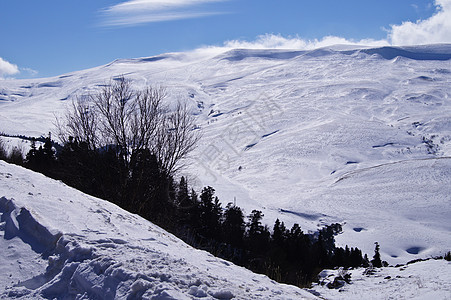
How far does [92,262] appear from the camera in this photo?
458 cm

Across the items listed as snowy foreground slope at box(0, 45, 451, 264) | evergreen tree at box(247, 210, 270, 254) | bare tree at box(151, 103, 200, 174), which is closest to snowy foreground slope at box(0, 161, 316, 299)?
bare tree at box(151, 103, 200, 174)

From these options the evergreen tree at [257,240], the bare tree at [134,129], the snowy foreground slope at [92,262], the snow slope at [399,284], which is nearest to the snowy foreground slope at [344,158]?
the bare tree at [134,129]

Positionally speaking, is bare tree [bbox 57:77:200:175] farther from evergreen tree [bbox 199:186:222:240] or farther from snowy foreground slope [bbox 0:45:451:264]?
evergreen tree [bbox 199:186:222:240]

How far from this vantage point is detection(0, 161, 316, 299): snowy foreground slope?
4320mm

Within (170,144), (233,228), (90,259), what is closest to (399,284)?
(170,144)

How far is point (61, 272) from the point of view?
4551mm

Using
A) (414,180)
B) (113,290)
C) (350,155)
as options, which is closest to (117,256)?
→ (113,290)

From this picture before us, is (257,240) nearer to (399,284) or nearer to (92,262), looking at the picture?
(399,284)

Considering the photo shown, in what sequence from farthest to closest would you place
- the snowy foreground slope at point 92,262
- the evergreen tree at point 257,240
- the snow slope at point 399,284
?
1. the evergreen tree at point 257,240
2. the snow slope at point 399,284
3. the snowy foreground slope at point 92,262

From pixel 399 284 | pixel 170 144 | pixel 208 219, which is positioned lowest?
pixel 399 284

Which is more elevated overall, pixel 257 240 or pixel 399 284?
pixel 257 240

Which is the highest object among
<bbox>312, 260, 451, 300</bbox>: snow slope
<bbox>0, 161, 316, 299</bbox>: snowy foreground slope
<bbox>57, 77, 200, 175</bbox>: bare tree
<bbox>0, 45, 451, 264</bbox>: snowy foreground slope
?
<bbox>0, 45, 451, 264</bbox>: snowy foreground slope

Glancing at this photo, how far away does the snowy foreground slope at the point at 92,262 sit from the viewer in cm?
432

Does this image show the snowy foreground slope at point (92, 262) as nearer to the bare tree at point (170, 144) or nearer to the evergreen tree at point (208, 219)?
the bare tree at point (170, 144)
